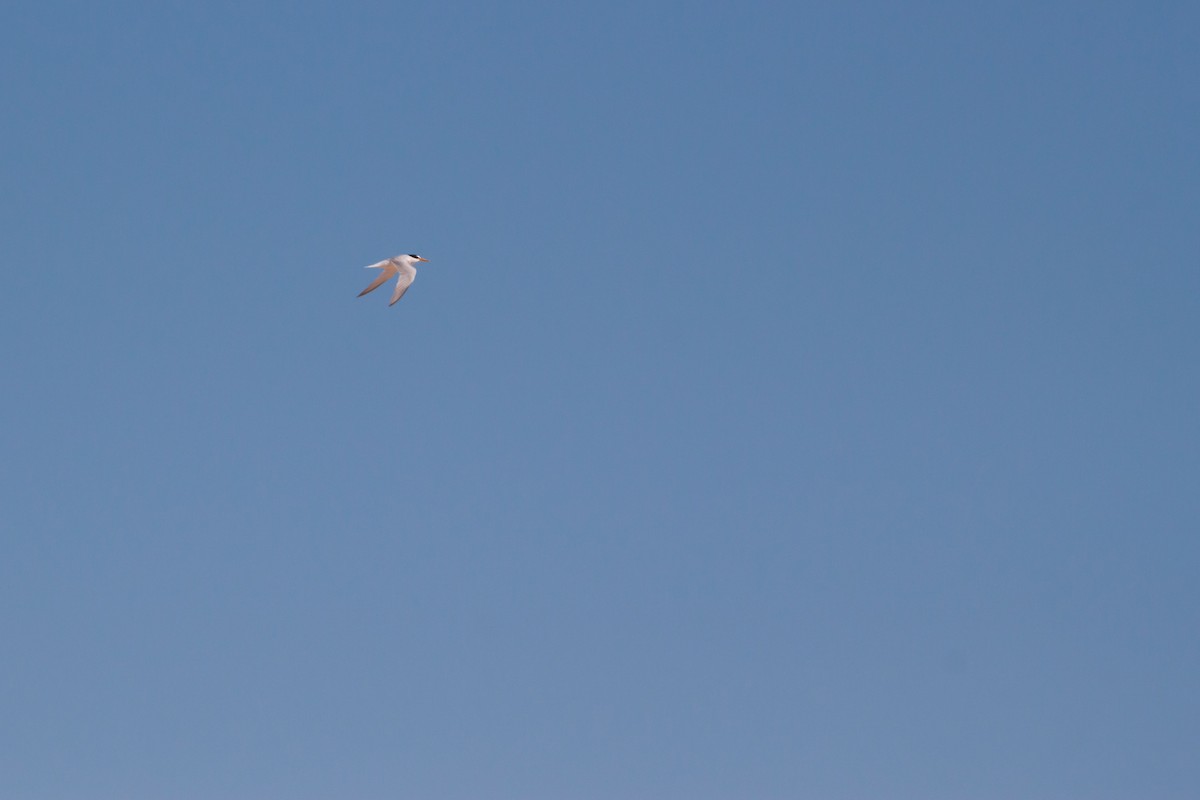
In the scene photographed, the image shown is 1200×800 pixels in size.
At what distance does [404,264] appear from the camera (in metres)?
26.7
